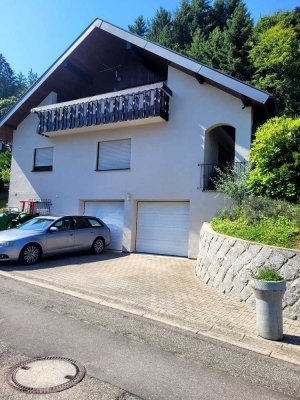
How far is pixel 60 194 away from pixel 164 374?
41.6 feet

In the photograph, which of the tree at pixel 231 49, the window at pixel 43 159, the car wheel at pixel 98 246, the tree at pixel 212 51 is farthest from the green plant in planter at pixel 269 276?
the tree at pixel 212 51

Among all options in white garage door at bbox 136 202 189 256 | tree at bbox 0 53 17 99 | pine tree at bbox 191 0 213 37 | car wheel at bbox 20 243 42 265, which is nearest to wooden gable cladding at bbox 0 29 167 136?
white garage door at bbox 136 202 189 256

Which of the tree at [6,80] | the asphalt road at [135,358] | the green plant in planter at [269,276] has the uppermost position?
the tree at [6,80]

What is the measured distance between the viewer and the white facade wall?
39.7ft

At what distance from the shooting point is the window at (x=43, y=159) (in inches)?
→ 645

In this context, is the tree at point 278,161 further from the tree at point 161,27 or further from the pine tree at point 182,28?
the pine tree at point 182,28

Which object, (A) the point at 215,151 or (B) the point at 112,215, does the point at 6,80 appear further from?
(A) the point at 215,151

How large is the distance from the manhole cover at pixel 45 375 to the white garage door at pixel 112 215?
994 centimetres

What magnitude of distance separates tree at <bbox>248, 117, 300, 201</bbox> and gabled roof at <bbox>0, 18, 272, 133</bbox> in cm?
160

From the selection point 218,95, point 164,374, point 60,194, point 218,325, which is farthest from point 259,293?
point 60,194

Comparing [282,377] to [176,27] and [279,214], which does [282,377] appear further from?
[176,27]

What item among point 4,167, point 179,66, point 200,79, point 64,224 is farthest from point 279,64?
point 4,167

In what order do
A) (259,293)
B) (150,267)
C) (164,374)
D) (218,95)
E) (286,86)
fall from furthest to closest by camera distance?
1. (286,86)
2. (218,95)
3. (150,267)
4. (259,293)
5. (164,374)

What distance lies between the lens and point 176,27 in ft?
105
